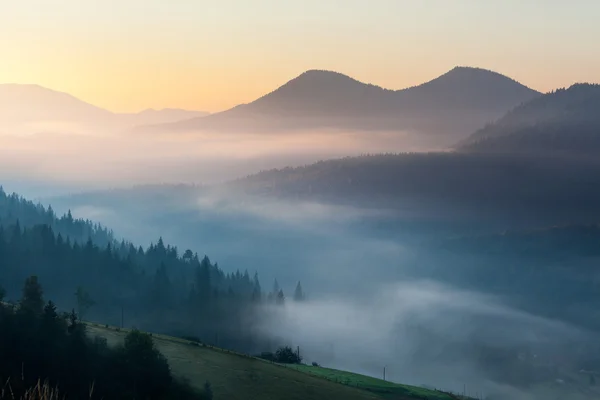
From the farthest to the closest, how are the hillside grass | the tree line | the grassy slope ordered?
the hillside grass < the grassy slope < the tree line

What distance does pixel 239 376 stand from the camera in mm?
110562

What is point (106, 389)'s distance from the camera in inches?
3027

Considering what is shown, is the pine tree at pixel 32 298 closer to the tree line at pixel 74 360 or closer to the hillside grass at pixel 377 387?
the tree line at pixel 74 360

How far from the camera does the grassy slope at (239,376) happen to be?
105188 millimetres

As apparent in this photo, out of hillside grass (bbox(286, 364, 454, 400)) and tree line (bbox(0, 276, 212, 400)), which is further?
hillside grass (bbox(286, 364, 454, 400))

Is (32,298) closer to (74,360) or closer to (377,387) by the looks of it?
(74,360)

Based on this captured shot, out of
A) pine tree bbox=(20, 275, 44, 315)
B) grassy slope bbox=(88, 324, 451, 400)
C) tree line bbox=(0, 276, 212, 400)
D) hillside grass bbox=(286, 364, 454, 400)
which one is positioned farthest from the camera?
hillside grass bbox=(286, 364, 454, 400)

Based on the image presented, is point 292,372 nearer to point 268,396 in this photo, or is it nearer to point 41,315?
point 268,396

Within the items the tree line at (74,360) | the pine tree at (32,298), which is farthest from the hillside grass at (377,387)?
the pine tree at (32,298)

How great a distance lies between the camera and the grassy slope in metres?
105

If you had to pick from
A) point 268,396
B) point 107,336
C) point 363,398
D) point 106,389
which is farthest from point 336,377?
point 106,389

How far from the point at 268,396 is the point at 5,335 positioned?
141ft

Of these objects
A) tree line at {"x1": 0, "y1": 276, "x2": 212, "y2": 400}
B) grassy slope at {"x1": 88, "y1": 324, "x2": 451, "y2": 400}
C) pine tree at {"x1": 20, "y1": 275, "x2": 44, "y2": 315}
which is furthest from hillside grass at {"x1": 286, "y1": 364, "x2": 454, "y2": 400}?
pine tree at {"x1": 20, "y1": 275, "x2": 44, "y2": 315}

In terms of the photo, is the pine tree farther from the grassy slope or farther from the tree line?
the grassy slope
